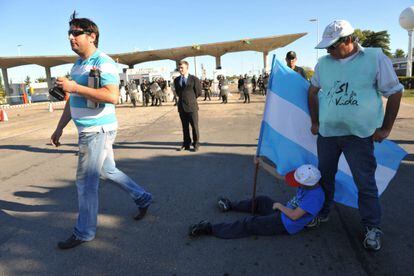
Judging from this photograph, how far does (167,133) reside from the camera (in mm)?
10516

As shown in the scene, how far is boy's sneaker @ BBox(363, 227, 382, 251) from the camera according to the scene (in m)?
2.81

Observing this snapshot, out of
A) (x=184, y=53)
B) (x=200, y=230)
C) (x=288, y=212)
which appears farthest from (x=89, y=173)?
(x=184, y=53)

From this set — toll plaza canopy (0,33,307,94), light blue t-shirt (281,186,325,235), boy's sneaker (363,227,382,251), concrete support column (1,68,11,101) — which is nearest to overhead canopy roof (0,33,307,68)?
toll plaza canopy (0,33,307,94)

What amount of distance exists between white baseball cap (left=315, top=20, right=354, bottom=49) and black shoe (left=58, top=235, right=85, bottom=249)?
2.81m

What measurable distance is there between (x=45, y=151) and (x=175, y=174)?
4.55 meters

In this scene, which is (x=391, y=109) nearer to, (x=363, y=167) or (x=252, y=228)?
(x=363, y=167)

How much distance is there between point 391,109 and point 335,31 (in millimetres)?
781

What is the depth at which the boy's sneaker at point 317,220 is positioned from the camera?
328cm

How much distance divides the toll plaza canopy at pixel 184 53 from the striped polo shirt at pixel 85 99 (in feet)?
137

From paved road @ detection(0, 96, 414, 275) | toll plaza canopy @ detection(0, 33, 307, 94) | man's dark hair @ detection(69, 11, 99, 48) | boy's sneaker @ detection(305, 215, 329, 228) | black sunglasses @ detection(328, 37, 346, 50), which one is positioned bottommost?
paved road @ detection(0, 96, 414, 275)

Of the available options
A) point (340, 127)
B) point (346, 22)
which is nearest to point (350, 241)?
point (340, 127)

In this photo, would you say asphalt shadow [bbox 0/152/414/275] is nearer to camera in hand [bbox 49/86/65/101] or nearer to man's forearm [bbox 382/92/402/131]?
man's forearm [bbox 382/92/402/131]

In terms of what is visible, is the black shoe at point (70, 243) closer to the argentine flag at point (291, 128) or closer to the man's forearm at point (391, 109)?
the argentine flag at point (291, 128)

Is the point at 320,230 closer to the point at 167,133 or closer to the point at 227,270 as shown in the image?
the point at 227,270
